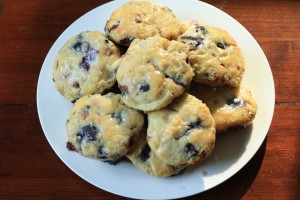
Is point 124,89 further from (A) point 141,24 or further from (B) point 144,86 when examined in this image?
(A) point 141,24

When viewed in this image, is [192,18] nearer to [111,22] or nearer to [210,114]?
[111,22]

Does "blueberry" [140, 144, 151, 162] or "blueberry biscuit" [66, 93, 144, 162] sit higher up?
"blueberry biscuit" [66, 93, 144, 162]

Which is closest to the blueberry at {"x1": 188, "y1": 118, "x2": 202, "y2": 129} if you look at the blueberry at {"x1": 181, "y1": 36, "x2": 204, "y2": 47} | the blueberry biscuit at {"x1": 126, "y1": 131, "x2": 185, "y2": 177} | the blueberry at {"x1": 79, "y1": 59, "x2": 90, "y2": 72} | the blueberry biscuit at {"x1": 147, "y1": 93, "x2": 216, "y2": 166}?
the blueberry biscuit at {"x1": 147, "y1": 93, "x2": 216, "y2": 166}

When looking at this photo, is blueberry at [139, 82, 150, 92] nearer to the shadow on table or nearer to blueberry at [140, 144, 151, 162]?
blueberry at [140, 144, 151, 162]

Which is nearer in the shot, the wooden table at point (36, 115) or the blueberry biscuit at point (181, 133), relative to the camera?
the blueberry biscuit at point (181, 133)

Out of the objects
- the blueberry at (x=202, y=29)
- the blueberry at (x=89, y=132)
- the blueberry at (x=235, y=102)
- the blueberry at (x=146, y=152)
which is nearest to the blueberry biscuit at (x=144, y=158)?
the blueberry at (x=146, y=152)

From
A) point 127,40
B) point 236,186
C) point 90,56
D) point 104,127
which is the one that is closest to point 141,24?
point 127,40

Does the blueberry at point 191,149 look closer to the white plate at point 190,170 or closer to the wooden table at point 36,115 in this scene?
the white plate at point 190,170
